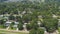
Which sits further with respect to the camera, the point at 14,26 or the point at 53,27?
the point at 14,26

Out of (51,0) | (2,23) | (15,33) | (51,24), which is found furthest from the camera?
(51,0)

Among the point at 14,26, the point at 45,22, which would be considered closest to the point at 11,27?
the point at 14,26

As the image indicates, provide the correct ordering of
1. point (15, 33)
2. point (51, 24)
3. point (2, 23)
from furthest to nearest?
point (2, 23) < point (51, 24) < point (15, 33)

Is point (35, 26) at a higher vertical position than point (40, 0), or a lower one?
lower

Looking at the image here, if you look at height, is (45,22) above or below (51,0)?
below

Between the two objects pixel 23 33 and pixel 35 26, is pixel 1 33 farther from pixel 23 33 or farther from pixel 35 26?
pixel 35 26

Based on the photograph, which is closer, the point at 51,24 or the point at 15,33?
the point at 15,33

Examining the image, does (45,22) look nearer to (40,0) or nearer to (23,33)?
(23,33)

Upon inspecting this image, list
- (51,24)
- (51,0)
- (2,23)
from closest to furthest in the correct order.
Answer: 1. (51,24)
2. (2,23)
3. (51,0)

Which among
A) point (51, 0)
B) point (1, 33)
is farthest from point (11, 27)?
point (51, 0)
